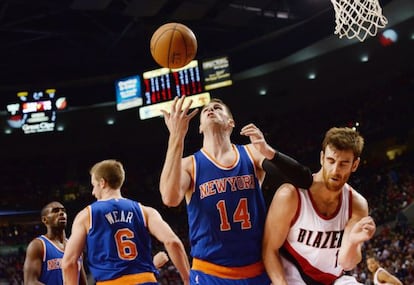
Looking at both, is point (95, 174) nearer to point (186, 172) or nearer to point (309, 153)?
point (186, 172)

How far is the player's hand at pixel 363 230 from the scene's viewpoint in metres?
3.17

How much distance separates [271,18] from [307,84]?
2686mm

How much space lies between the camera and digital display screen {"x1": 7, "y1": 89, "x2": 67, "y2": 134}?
61.4 feet

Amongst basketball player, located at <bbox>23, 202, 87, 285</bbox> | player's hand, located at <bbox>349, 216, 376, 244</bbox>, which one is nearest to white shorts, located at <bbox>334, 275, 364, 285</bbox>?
player's hand, located at <bbox>349, 216, 376, 244</bbox>

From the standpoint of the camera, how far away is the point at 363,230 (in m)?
3.20

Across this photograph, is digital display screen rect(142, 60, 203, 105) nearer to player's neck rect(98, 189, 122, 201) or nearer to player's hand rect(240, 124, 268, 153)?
player's neck rect(98, 189, 122, 201)

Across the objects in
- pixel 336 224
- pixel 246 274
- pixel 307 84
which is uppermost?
pixel 307 84

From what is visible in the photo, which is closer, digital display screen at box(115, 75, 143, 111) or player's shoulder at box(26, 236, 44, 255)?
player's shoulder at box(26, 236, 44, 255)

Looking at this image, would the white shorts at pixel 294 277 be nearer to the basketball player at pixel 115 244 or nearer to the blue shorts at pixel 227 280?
the blue shorts at pixel 227 280

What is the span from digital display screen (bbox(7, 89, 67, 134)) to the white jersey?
52.8 ft

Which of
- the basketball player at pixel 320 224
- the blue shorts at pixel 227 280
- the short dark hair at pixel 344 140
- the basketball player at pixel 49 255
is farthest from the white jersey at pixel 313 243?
the basketball player at pixel 49 255

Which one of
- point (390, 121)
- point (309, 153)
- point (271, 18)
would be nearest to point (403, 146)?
point (390, 121)

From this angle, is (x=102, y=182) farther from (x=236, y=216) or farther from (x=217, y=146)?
(x=236, y=216)

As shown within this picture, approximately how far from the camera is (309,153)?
62.6ft
